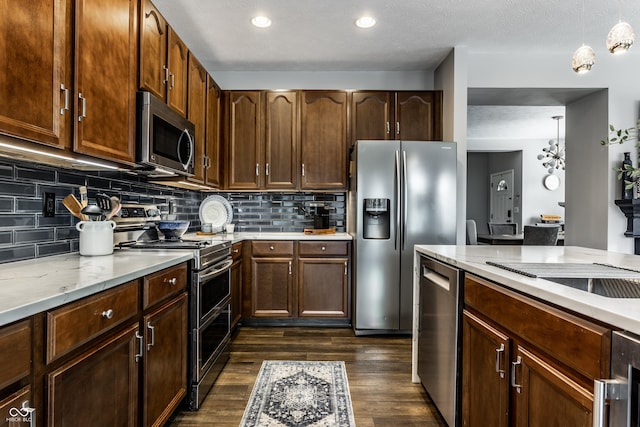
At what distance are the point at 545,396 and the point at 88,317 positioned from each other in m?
1.38

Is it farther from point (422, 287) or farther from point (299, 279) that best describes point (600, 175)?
point (299, 279)

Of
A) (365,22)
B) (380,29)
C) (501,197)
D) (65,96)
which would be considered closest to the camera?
(65,96)

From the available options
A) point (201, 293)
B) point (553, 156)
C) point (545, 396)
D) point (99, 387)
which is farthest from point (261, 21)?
point (553, 156)

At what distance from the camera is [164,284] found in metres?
1.71

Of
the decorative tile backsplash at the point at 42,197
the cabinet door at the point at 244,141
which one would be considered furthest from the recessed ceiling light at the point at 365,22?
Result: the decorative tile backsplash at the point at 42,197

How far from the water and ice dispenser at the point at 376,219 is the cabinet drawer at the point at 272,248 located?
0.72 metres

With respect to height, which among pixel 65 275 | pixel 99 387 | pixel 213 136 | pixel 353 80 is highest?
pixel 353 80

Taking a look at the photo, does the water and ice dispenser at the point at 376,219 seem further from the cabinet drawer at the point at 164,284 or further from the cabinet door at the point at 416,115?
the cabinet drawer at the point at 164,284

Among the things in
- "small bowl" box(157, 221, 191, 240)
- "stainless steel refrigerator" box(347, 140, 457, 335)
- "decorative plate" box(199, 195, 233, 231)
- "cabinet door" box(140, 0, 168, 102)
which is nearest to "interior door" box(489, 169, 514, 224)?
"stainless steel refrigerator" box(347, 140, 457, 335)

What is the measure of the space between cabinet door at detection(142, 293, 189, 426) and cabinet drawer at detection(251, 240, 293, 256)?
1460 millimetres

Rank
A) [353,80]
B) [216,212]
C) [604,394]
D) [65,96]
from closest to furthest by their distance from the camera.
A: [604,394] < [65,96] < [216,212] < [353,80]

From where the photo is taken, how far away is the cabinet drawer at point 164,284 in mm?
1549

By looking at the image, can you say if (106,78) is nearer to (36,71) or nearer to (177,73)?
(36,71)

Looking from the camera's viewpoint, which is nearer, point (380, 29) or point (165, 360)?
point (165, 360)
